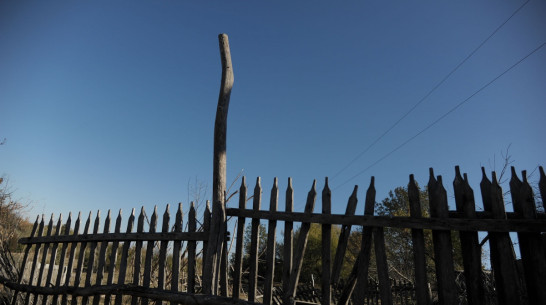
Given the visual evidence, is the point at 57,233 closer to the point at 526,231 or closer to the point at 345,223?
the point at 345,223

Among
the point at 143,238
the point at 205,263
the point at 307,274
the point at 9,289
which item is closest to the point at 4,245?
the point at 9,289

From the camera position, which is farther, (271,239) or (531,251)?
(271,239)

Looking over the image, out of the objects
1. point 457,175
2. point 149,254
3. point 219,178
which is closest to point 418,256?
point 457,175

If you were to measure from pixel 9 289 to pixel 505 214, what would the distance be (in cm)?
800

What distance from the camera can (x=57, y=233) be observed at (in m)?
5.54

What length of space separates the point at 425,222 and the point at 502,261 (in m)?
0.64

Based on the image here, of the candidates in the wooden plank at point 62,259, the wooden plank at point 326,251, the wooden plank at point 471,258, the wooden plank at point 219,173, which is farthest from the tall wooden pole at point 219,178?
the wooden plank at point 62,259

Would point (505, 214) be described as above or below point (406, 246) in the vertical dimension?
below

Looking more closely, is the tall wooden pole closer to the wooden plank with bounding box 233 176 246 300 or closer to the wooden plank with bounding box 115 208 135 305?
the wooden plank with bounding box 233 176 246 300

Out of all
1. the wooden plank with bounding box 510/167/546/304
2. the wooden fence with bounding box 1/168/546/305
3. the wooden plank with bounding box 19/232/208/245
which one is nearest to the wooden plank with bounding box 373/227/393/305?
the wooden fence with bounding box 1/168/546/305

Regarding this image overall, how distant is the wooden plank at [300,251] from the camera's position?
345 centimetres

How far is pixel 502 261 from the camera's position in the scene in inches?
108

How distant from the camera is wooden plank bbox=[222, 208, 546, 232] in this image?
2.63 m

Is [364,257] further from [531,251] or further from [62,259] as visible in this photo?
[62,259]
